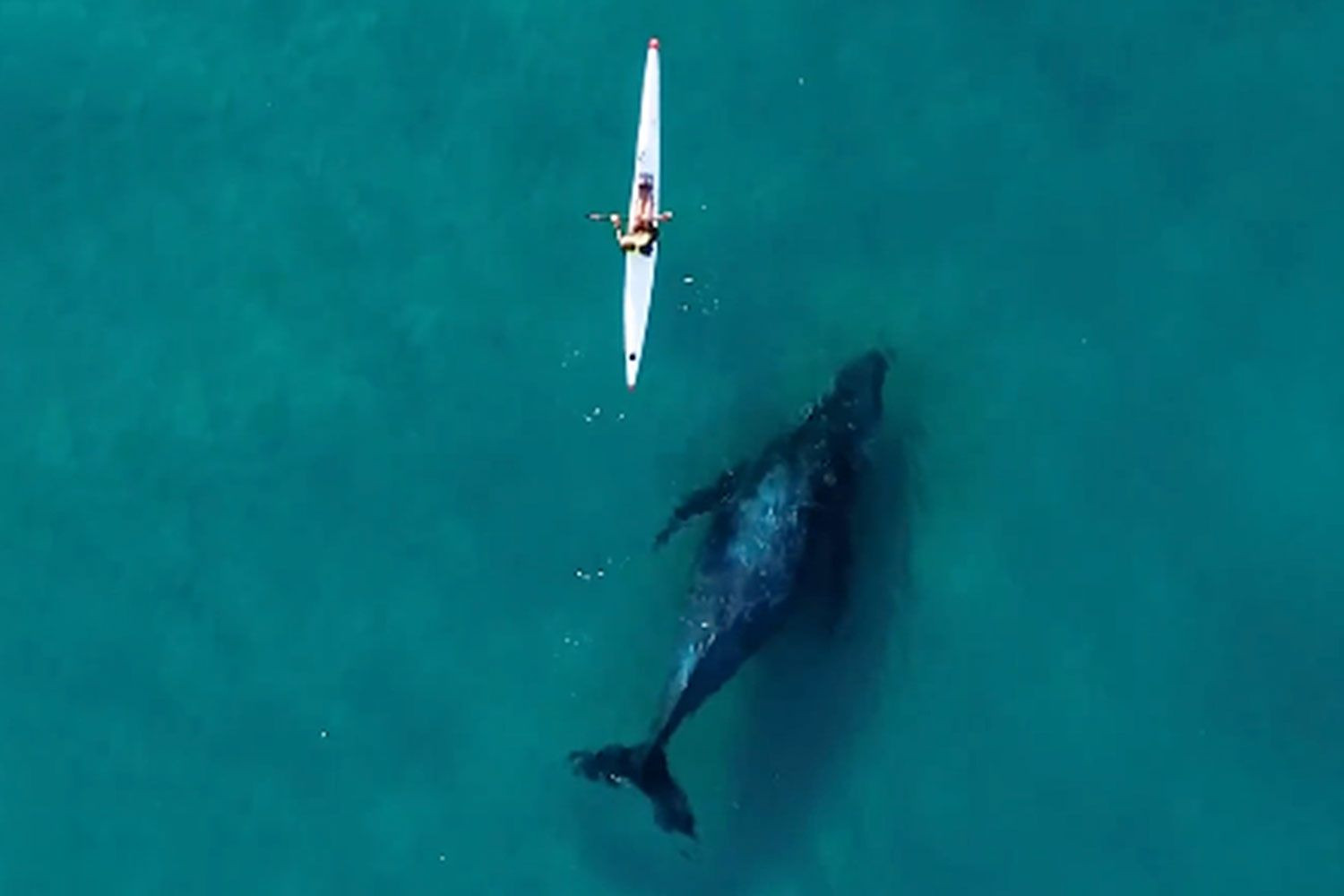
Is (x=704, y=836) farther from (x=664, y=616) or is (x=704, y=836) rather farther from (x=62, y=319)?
(x=62, y=319)

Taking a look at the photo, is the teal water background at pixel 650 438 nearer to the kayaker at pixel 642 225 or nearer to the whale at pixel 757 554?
the whale at pixel 757 554

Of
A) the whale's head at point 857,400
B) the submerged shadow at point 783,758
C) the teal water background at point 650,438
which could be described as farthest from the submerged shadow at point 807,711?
the whale's head at point 857,400

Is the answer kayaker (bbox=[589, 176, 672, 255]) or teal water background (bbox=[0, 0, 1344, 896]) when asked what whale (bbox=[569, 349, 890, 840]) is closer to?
teal water background (bbox=[0, 0, 1344, 896])

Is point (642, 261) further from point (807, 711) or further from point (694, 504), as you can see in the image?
point (807, 711)

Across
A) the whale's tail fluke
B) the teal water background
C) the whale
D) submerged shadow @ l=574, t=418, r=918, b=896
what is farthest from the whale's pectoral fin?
the whale's tail fluke

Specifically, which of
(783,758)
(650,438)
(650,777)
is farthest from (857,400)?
(650,777)

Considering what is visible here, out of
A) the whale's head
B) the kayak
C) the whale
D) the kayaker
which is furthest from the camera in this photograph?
the kayak

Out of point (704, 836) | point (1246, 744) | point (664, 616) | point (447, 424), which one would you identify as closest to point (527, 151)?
point (447, 424)
